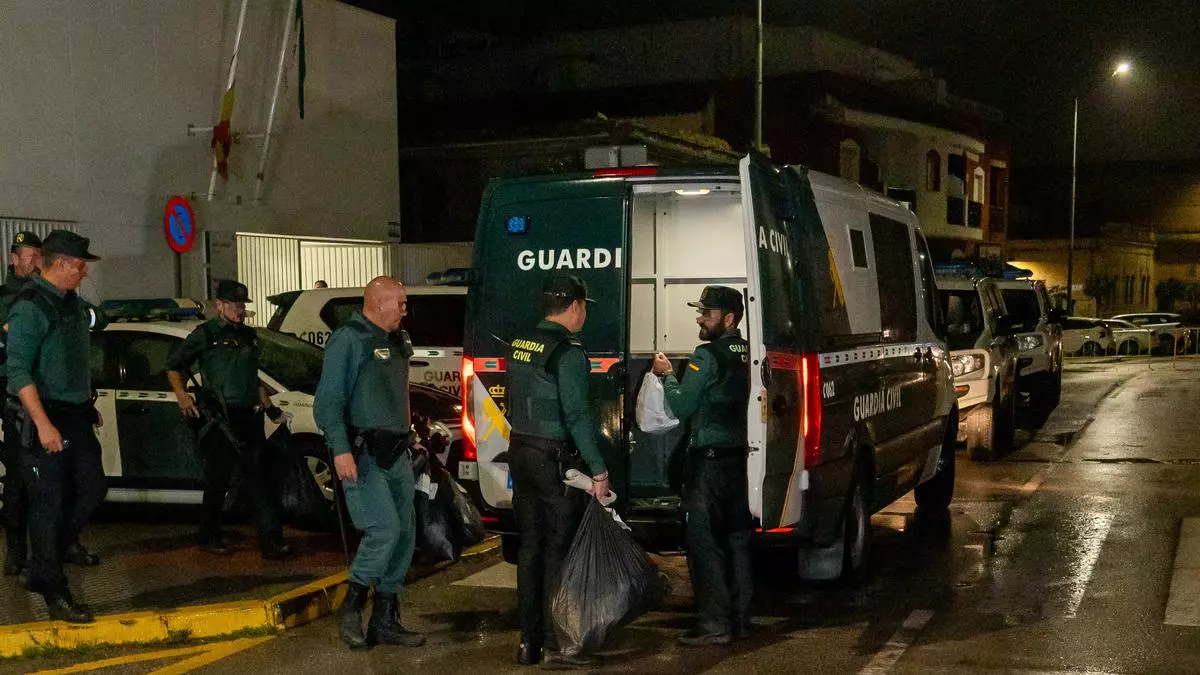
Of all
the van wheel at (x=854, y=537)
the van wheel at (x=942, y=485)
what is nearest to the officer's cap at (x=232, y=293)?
the van wheel at (x=854, y=537)

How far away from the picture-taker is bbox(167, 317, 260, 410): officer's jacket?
27.2 ft

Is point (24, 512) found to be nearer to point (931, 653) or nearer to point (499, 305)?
point (499, 305)

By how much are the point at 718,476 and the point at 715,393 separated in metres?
0.41

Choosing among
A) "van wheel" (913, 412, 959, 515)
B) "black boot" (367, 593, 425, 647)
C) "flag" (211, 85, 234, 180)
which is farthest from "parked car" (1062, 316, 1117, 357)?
"black boot" (367, 593, 425, 647)

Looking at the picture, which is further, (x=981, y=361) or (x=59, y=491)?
(x=981, y=361)

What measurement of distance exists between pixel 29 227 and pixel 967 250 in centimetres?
3592

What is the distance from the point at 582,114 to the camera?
1393 inches

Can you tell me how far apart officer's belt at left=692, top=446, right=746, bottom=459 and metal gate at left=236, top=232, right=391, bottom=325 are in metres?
11.9

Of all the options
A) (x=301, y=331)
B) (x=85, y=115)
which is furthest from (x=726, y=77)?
(x=301, y=331)

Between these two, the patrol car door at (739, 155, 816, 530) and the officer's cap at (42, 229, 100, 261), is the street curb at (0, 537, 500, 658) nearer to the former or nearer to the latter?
the officer's cap at (42, 229, 100, 261)

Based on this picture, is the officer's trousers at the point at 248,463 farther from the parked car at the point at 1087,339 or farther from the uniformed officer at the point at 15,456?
the parked car at the point at 1087,339

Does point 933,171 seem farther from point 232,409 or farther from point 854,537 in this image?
point 232,409

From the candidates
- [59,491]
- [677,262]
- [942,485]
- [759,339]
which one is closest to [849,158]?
[942,485]

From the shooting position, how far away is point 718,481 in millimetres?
6410
